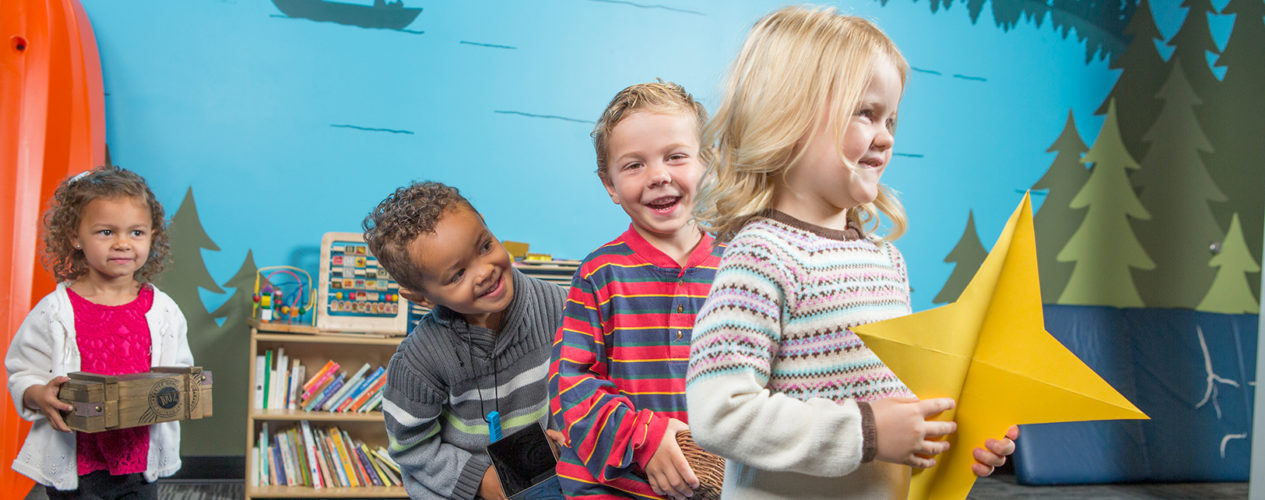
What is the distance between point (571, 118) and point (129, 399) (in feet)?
7.99

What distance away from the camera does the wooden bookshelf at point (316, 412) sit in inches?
129

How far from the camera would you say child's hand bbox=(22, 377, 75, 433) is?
204cm

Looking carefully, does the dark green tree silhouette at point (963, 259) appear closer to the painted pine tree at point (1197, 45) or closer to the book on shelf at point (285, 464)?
the painted pine tree at point (1197, 45)

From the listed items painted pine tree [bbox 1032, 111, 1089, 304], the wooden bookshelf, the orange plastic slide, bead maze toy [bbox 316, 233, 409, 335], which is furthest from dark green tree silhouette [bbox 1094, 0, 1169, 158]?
the orange plastic slide

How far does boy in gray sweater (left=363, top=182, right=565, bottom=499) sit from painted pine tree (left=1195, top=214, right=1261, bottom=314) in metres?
4.19

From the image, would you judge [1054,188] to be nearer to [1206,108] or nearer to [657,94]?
[1206,108]

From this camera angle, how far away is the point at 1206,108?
4.25 m

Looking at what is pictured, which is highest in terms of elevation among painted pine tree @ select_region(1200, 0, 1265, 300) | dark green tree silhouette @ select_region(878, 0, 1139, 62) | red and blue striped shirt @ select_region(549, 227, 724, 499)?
dark green tree silhouette @ select_region(878, 0, 1139, 62)

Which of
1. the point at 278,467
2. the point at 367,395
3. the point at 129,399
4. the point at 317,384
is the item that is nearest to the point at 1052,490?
the point at 367,395

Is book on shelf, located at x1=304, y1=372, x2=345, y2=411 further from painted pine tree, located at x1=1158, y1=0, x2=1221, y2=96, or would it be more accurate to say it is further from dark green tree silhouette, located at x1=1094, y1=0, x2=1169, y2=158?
painted pine tree, located at x1=1158, y1=0, x2=1221, y2=96

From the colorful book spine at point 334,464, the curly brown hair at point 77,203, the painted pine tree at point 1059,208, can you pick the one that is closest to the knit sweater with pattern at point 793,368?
the curly brown hair at point 77,203

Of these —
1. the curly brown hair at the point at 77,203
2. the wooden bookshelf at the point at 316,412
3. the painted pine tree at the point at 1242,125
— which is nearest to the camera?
the curly brown hair at the point at 77,203

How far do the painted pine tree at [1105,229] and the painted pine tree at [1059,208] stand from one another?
35mm

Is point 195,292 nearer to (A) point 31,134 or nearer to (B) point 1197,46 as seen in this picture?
(A) point 31,134
